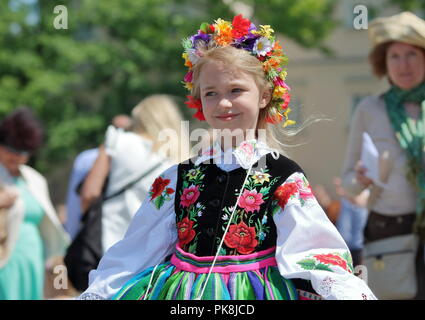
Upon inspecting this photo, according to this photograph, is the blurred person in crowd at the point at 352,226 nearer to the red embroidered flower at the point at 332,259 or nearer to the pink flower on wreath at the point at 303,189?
the pink flower on wreath at the point at 303,189

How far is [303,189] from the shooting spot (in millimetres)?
2666

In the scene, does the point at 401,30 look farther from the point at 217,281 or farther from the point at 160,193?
the point at 217,281

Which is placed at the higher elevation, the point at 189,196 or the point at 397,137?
the point at 397,137

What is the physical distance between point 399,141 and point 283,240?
6.47ft

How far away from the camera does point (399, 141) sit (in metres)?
4.35

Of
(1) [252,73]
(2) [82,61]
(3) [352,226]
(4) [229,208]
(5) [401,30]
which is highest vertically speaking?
(2) [82,61]

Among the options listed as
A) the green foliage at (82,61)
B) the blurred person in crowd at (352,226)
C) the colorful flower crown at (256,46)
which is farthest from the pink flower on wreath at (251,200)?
the green foliage at (82,61)

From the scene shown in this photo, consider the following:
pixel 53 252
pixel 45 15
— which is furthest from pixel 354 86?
pixel 53 252

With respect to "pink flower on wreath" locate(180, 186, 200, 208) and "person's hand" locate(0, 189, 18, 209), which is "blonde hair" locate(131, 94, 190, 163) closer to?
"person's hand" locate(0, 189, 18, 209)

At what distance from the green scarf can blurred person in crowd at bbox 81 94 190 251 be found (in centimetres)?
136

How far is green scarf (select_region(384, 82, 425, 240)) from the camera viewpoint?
14.0 ft

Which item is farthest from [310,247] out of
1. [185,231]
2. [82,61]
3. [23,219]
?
[82,61]

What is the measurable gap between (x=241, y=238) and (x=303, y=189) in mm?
277

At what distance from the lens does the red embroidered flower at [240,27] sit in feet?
9.51
